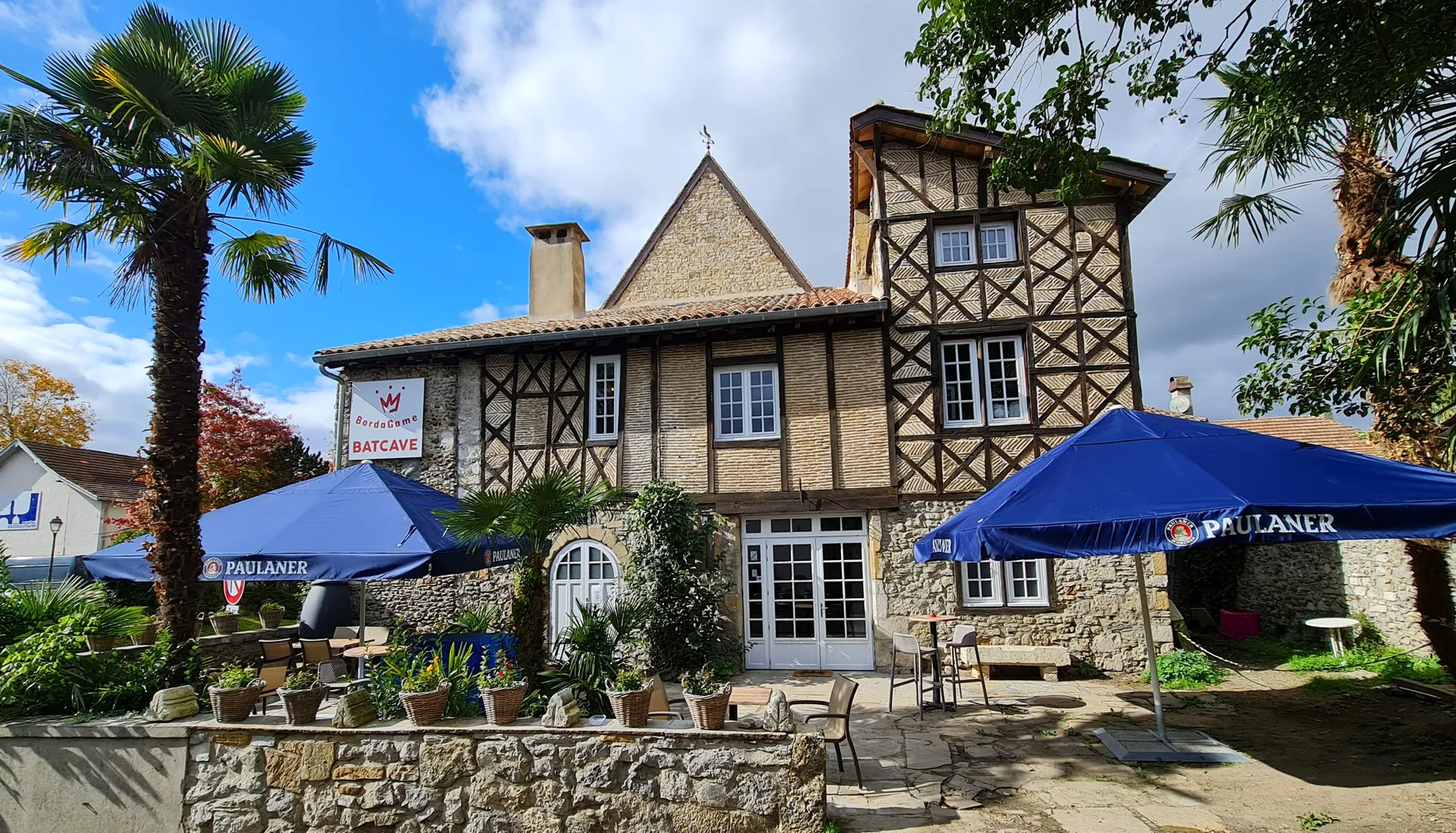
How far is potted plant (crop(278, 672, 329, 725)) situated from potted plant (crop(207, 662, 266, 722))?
0.25 meters

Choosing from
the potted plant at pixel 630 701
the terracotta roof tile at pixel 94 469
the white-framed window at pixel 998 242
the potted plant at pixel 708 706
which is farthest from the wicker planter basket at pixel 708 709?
the terracotta roof tile at pixel 94 469

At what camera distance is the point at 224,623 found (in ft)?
29.2

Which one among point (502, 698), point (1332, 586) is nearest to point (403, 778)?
point (502, 698)

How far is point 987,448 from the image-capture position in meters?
10.2

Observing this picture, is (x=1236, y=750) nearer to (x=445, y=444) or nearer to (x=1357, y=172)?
(x=1357, y=172)

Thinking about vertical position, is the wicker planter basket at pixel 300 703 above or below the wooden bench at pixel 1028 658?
above

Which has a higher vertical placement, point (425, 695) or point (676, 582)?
point (676, 582)

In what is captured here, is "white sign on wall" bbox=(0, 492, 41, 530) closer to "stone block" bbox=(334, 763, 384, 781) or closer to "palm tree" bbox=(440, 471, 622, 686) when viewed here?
"palm tree" bbox=(440, 471, 622, 686)

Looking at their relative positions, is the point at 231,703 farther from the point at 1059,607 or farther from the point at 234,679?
the point at 1059,607

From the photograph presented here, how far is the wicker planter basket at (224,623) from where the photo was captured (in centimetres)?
883

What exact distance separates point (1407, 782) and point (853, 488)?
20.5 feet

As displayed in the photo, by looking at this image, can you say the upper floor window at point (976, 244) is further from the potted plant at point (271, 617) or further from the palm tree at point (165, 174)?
the potted plant at point (271, 617)

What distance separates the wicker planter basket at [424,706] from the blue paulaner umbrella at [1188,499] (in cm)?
380

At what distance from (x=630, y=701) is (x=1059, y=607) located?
24.0 ft
